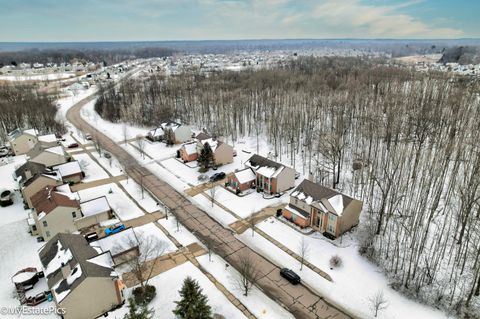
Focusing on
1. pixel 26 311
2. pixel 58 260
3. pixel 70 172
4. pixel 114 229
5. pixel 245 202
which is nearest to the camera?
pixel 26 311

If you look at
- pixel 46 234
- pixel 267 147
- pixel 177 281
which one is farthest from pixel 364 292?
pixel 267 147

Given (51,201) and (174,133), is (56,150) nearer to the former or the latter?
(174,133)

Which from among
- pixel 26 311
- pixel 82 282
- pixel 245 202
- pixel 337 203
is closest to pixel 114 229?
pixel 26 311

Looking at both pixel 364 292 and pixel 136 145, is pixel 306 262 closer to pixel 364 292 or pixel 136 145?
pixel 364 292

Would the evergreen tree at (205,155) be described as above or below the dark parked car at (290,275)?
above

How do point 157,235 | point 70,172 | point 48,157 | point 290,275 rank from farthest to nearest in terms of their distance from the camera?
1. point 48,157
2. point 70,172
3. point 157,235
4. point 290,275

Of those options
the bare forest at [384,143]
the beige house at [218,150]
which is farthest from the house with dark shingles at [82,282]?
the beige house at [218,150]

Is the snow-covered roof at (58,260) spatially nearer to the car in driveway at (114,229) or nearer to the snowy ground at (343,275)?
the car in driveway at (114,229)
